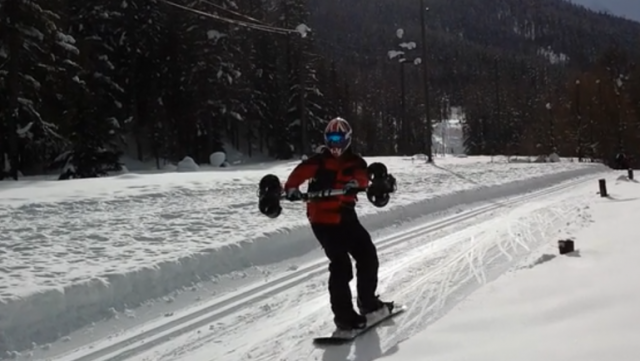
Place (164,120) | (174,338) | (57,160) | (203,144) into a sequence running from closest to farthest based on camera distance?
1. (174,338)
2. (57,160)
3. (164,120)
4. (203,144)

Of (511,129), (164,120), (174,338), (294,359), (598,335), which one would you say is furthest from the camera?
(511,129)

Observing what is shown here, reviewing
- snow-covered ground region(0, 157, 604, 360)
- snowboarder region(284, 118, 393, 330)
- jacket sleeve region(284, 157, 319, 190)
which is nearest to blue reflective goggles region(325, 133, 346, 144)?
snowboarder region(284, 118, 393, 330)

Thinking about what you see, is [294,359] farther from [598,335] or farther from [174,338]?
[598,335]

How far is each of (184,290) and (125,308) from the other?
106cm

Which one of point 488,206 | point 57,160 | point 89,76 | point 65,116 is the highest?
point 89,76

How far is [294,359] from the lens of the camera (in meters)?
5.64

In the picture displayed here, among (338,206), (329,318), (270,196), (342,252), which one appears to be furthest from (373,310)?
(270,196)

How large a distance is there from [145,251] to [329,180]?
506cm

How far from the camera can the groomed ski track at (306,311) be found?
600cm

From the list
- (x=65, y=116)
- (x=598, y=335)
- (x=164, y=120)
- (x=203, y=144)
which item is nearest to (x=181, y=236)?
(x=598, y=335)

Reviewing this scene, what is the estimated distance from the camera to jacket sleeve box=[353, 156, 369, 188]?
20.1 ft

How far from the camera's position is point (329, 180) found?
606cm

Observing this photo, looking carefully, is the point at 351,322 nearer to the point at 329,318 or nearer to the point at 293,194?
the point at 329,318

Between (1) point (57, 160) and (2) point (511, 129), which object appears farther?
(2) point (511, 129)
